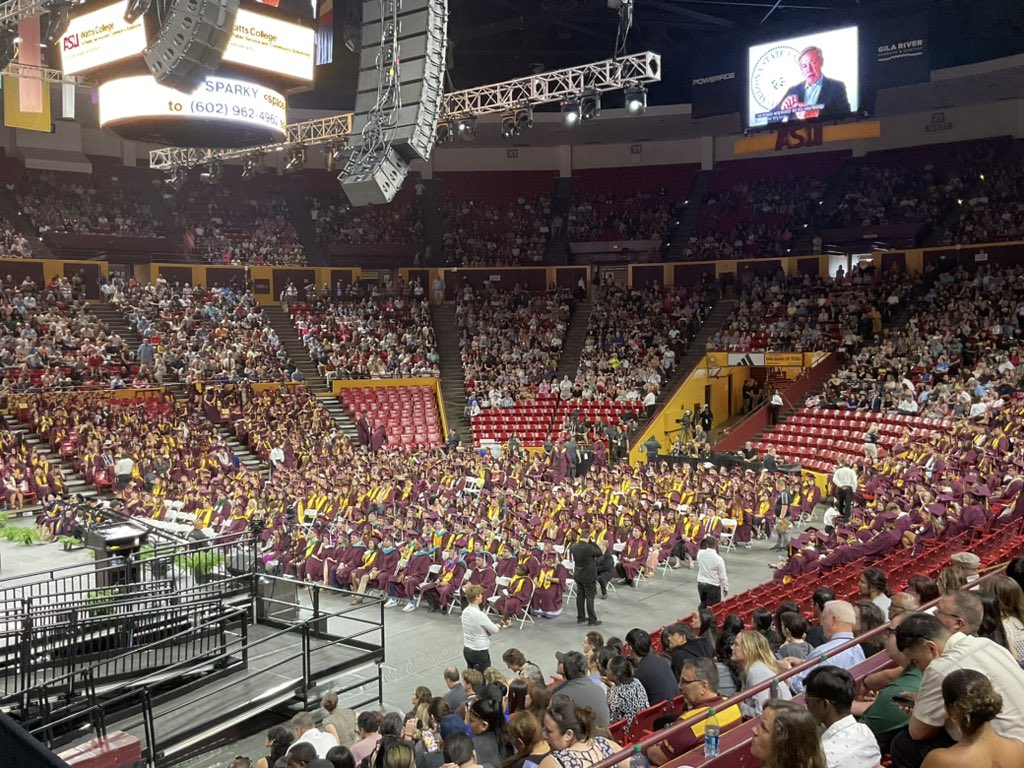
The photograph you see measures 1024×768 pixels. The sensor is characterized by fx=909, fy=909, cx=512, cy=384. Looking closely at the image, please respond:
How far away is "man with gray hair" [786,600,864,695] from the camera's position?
5512 mm

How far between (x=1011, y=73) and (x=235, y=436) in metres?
27.2

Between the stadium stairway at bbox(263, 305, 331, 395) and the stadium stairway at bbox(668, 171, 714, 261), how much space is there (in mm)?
15508

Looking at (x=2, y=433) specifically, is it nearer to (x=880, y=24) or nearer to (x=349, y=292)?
(x=349, y=292)

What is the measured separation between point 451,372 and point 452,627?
2051 centimetres

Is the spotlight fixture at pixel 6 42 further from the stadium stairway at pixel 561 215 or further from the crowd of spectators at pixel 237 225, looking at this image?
the stadium stairway at pixel 561 215

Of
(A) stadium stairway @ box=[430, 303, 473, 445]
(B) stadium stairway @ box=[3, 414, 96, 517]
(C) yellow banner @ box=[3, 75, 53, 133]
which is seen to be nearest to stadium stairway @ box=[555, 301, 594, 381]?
(A) stadium stairway @ box=[430, 303, 473, 445]

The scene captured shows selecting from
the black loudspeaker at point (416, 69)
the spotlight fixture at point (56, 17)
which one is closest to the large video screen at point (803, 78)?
the black loudspeaker at point (416, 69)

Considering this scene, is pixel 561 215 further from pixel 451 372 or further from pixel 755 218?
pixel 451 372

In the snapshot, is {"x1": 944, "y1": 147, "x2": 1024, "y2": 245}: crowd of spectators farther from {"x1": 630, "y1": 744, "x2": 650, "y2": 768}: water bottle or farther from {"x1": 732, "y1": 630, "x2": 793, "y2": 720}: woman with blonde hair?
{"x1": 630, "y1": 744, "x2": 650, "y2": 768}: water bottle

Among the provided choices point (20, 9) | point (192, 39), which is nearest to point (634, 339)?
point (20, 9)

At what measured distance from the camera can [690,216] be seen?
126 feet

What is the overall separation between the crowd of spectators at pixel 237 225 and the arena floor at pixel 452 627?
2078 centimetres

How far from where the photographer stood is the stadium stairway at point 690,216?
37.8 meters

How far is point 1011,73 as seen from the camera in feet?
97.9
